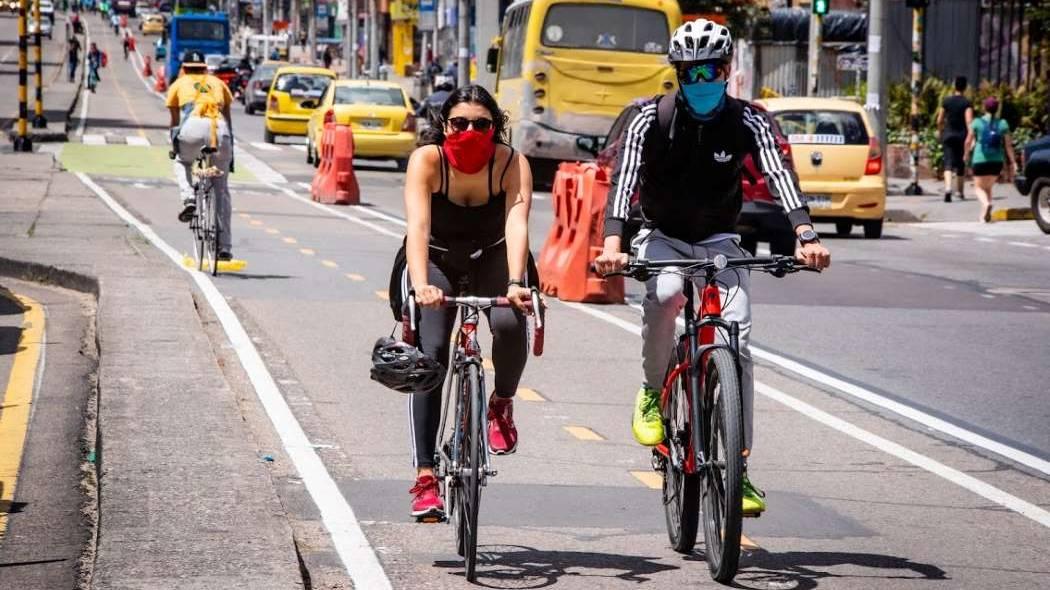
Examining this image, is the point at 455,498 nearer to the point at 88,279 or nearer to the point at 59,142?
the point at 88,279

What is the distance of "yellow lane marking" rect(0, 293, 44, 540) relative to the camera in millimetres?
8469

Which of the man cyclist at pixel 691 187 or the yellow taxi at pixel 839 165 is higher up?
the man cyclist at pixel 691 187

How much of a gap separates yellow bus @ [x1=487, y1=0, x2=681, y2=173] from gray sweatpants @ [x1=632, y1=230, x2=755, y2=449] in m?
23.4

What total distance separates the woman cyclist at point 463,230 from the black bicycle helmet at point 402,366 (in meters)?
0.18

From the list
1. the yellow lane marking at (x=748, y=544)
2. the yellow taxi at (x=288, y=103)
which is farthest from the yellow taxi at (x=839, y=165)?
the yellow taxi at (x=288, y=103)

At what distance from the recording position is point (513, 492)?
27.0 feet

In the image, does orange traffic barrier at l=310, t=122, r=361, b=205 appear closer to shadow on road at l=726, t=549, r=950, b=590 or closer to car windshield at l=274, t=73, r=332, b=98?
car windshield at l=274, t=73, r=332, b=98

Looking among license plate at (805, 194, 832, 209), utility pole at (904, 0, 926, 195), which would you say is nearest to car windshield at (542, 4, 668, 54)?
utility pole at (904, 0, 926, 195)

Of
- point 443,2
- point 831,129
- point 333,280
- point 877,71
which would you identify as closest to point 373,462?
point 333,280

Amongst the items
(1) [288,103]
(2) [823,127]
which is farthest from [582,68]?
(1) [288,103]

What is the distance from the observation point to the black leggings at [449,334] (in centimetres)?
695

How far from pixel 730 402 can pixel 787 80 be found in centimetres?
4123

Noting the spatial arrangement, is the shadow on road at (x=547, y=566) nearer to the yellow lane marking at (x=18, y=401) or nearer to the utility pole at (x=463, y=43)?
the yellow lane marking at (x=18, y=401)

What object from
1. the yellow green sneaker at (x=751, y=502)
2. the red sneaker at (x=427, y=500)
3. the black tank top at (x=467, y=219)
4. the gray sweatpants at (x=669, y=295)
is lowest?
the red sneaker at (x=427, y=500)
